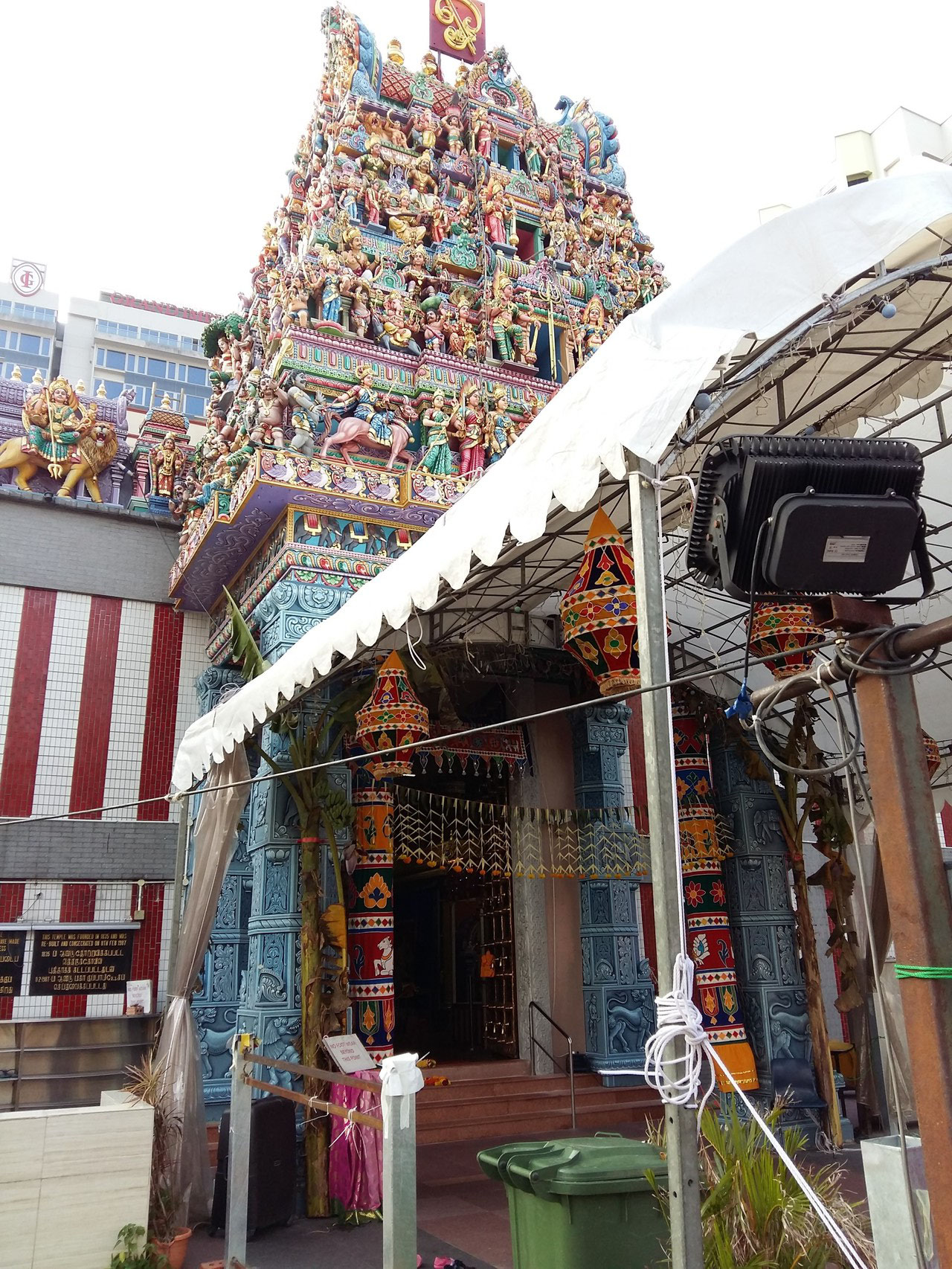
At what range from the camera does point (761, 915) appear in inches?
389

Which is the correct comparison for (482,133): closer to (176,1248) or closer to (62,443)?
(62,443)

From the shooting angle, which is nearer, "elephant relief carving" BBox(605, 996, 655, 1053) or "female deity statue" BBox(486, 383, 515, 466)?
"elephant relief carving" BBox(605, 996, 655, 1053)

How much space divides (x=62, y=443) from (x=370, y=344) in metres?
4.42

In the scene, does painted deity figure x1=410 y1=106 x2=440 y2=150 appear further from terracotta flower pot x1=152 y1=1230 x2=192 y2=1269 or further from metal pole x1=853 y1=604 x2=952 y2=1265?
terracotta flower pot x1=152 y1=1230 x2=192 y2=1269

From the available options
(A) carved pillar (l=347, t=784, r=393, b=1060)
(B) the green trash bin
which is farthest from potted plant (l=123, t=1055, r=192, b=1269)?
(B) the green trash bin

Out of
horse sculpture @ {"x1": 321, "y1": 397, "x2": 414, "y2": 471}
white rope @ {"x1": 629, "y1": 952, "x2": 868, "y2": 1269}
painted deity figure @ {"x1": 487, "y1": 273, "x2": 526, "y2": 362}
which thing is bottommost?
white rope @ {"x1": 629, "y1": 952, "x2": 868, "y2": 1269}

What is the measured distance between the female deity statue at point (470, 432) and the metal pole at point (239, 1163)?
6.28 metres

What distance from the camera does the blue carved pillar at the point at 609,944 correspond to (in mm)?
10070

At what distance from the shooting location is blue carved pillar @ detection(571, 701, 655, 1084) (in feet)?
33.0

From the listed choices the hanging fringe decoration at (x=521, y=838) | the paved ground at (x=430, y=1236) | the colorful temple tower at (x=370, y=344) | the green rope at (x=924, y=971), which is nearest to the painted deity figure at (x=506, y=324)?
the colorful temple tower at (x=370, y=344)

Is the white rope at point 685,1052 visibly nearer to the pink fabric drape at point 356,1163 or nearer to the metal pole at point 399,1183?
the metal pole at point 399,1183

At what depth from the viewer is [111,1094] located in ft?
20.3

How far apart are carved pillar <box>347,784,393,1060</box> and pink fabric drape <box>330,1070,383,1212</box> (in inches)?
50.2

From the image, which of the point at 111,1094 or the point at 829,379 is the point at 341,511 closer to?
the point at 829,379
